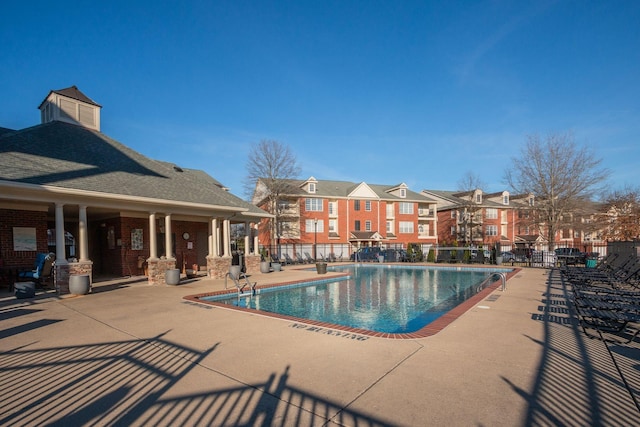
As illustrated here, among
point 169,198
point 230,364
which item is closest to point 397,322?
point 230,364

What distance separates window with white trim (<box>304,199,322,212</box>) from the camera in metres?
38.9

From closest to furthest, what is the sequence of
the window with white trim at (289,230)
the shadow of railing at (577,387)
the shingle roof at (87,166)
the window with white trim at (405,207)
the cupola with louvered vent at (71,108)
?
1. the shadow of railing at (577,387)
2. the shingle roof at (87,166)
3. the cupola with louvered vent at (71,108)
4. the window with white trim at (289,230)
5. the window with white trim at (405,207)

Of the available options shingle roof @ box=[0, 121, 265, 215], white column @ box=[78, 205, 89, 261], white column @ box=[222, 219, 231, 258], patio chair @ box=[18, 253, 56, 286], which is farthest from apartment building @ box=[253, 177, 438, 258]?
patio chair @ box=[18, 253, 56, 286]

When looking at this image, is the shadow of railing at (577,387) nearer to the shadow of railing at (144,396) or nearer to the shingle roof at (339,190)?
the shadow of railing at (144,396)

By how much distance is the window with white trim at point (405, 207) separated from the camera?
144 feet

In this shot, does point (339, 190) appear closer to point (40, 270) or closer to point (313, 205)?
point (313, 205)

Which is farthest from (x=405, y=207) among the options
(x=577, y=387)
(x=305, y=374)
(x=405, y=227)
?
(x=305, y=374)

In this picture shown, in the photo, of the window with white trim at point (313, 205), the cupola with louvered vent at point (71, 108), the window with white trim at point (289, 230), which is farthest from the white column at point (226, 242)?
the window with white trim at point (313, 205)

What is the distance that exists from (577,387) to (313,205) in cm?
3558

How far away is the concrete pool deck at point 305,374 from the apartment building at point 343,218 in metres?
27.9

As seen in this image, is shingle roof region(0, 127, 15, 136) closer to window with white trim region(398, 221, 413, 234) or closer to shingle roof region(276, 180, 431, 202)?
shingle roof region(276, 180, 431, 202)

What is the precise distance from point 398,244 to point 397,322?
32.2 m

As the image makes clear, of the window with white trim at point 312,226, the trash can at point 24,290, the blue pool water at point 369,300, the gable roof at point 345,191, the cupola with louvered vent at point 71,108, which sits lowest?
the blue pool water at point 369,300

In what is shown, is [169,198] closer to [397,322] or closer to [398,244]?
[397,322]
